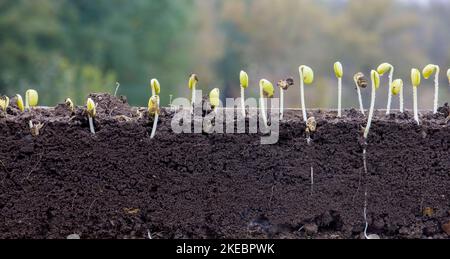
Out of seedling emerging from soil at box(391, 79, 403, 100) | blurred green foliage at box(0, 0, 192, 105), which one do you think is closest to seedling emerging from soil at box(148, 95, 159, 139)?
seedling emerging from soil at box(391, 79, 403, 100)

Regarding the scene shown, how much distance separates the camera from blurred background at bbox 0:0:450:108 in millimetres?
15539

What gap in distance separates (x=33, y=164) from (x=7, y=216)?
0.13 meters

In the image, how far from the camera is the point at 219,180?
1264mm

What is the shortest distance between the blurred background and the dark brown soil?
8.33 metres

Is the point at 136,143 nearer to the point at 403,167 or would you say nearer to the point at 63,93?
the point at 403,167

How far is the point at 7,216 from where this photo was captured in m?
1.29

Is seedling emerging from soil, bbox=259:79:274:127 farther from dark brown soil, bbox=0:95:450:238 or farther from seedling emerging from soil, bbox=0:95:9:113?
seedling emerging from soil, bbox=0:95:9:113

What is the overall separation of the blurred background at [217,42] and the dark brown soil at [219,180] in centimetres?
833

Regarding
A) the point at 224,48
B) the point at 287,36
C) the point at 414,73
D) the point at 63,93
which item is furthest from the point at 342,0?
the point at 414,73

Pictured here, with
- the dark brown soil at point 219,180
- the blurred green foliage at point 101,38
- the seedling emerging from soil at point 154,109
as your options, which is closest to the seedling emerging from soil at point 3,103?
the dark brown soil at point 219,180

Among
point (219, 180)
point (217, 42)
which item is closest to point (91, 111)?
point (219, 180)

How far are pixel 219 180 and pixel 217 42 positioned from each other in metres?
26.2

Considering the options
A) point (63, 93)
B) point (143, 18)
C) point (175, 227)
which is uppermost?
Answer: point (143, 18)

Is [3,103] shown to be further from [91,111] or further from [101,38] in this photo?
[101,38]
